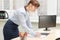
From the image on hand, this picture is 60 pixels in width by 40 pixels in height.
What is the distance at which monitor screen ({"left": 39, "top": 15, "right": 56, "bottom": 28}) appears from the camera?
4.13 meters

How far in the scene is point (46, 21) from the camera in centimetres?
416

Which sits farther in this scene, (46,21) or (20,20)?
(46,21)

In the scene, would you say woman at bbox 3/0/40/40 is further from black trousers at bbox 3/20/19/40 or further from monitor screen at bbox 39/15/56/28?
monitor screen at bbox 39/15/56/28

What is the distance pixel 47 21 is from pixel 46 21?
3 cm

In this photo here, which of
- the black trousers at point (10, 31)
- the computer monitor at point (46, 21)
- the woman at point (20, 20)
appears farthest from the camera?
the computer monitor at point (46, 21)

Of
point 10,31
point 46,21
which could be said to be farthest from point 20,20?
point 46,21

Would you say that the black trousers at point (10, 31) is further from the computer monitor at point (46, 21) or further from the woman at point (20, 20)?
the computer monitor at point (46, 21)

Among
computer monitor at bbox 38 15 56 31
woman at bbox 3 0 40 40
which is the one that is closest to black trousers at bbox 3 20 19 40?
woman at bbox 3 0 40 40

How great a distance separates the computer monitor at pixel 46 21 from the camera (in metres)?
4.13

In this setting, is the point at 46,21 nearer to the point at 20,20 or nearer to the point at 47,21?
the point at 47,21

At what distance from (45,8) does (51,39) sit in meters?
2.16

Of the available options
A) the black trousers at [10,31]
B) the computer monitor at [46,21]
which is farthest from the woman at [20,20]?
the computer monitor at [46,21]

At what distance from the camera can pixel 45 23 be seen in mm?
4152

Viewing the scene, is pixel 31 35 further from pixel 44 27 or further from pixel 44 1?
pixel 44 1
